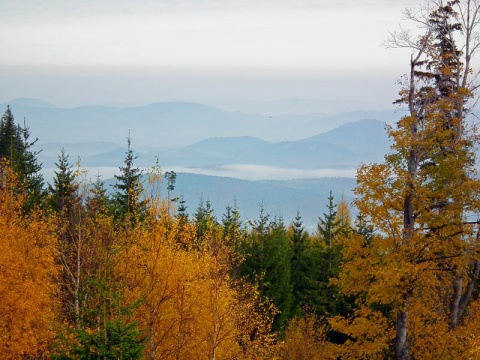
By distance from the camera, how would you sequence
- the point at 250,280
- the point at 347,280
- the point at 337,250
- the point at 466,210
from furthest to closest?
1. the point at 337,250
2. the point at 250,280
3. the point at 347,280
4. the point at 466,210

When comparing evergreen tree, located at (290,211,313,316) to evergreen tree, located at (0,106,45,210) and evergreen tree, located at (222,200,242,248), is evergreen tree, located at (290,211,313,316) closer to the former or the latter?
evergreen tree, located at (222,200,242,248)

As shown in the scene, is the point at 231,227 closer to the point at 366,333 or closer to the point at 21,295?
the point at 366,333

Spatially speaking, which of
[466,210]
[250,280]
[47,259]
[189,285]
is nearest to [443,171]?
[466,210]

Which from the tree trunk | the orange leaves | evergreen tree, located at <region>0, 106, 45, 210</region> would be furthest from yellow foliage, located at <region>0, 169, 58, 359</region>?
the tree trunk

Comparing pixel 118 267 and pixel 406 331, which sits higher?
pixel 118 267

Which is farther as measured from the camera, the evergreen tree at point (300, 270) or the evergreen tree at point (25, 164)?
the evergreen tree at point (300, 270)

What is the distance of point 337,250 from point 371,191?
2632cm

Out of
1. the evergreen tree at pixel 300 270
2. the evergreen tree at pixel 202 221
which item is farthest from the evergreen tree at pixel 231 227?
the evergreen tree at pixel 300 270

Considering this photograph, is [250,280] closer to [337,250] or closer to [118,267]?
[337,250]

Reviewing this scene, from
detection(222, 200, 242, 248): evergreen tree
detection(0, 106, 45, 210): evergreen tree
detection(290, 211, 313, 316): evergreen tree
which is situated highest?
detection(0, 106, 45, 210): evergreen tree

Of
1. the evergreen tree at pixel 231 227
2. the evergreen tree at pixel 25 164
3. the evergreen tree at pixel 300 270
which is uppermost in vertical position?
the evergreen tree at pixel 25 164

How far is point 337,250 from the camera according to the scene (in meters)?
47.8

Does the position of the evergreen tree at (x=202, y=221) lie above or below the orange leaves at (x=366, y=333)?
above

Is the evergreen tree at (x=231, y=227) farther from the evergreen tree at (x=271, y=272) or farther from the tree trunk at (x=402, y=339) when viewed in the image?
the tree trunk at (x=402, y=339)
